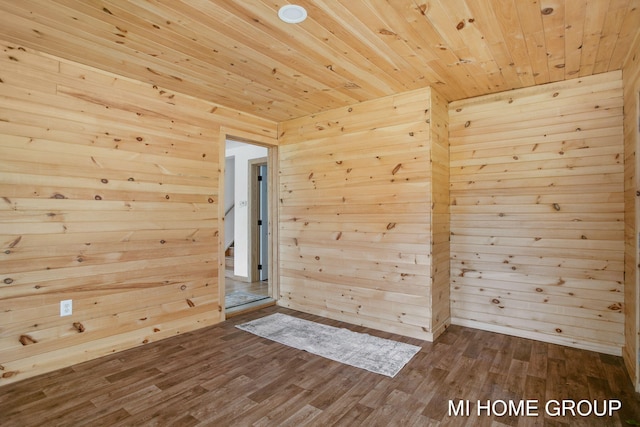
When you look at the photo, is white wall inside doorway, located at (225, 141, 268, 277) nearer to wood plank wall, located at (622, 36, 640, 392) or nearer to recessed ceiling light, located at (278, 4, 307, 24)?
recessed ceiling light, located at (278, 4, 307, 24)

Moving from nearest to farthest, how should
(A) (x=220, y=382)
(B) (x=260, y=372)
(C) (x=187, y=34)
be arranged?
(C) (x=187, y=34) → (A) (x=220, y=382) → (B) (x=260, y=372)

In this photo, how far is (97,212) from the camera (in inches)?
113

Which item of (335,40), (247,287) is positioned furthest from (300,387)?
(247,287)

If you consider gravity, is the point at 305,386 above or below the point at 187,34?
below

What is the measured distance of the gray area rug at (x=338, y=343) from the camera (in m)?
2.78

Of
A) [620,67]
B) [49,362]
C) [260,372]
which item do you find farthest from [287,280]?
[620,67]

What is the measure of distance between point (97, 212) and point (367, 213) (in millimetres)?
2574

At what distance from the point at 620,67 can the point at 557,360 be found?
2.56m

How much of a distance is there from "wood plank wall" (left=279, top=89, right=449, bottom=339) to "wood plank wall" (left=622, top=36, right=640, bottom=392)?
1.45 metres

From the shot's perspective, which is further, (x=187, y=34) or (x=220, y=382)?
→ (x=220, y=382)

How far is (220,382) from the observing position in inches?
96.7

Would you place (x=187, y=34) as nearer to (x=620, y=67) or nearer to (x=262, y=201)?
(x=620, y=67)

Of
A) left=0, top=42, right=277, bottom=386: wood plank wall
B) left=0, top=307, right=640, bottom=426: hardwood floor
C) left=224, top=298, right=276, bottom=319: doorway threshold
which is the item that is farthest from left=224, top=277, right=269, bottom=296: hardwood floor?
left=0, top=307, right=640, bottom=426: hardwood floor

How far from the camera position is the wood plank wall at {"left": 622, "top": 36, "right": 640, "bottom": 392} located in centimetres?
234
